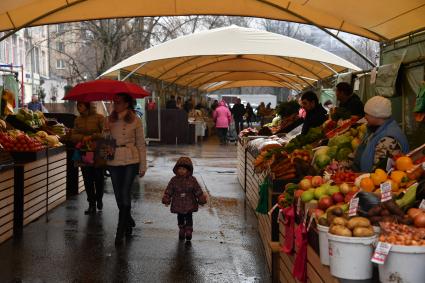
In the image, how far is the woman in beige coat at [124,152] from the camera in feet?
25.0

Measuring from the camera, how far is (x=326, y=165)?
22.7ft

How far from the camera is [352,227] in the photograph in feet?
12.2

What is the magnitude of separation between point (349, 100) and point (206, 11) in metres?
3.31

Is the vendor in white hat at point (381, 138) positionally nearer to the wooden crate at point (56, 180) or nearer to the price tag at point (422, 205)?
the price tag at point (422, 205)

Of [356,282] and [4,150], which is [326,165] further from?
[4,150]

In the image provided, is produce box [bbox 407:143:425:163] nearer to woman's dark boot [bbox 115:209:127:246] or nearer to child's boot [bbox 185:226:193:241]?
child's boot [bbox 185:226:193:241]

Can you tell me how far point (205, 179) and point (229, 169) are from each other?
2331 millimetres

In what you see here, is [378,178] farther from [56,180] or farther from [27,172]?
[56,180]

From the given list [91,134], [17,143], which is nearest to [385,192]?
[17,143]

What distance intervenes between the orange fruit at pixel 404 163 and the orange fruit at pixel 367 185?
0.38m

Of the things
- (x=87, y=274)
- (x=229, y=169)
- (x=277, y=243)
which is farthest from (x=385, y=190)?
(x=229, y=169)

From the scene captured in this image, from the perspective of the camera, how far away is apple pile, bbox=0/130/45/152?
8.93 meters

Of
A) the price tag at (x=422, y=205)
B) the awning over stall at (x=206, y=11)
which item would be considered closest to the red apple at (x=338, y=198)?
the price tag at (x=422, y=205)

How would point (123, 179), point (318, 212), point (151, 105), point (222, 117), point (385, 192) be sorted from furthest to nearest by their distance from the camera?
point (151, 105)
point (222, 117)
point (123, 179)
point (318, 212)
point (385, 192)
